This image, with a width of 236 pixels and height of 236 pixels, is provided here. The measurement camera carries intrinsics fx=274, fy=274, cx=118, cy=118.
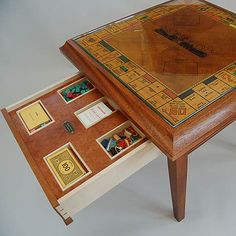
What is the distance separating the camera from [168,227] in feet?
3.26

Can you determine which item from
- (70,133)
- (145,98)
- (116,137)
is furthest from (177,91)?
(70,133)

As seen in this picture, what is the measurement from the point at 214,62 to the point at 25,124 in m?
0.59

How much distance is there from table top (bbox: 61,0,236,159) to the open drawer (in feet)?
0.19

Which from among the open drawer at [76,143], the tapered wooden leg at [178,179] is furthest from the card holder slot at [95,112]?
the tapered wooden leg at [178,179]

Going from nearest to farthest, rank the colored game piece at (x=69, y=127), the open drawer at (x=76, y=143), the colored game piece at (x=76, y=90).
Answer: the open drawer at (x=76, y=143) → the colored game piece at (x=69, y=127) → the colored game piece at (x=76, y=90)

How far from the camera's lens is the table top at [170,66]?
0.68 metres

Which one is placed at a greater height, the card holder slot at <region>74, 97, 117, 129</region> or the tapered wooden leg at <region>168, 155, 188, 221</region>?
the card holder slot at <region>74, 97, 117, 129</region>

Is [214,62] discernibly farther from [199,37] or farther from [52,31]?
[52,31]

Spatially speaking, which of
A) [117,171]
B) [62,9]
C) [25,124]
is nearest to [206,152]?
[117,171]

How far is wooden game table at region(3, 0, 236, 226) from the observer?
66cm

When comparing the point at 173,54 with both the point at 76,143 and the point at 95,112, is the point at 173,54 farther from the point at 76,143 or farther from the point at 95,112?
the point at 76,143

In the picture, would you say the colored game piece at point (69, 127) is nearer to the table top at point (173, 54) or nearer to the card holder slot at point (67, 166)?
the card holder slot at point (67, 166)

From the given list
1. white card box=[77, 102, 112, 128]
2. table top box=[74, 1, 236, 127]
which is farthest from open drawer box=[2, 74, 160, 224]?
table top box=[74, 1, 236, 127]

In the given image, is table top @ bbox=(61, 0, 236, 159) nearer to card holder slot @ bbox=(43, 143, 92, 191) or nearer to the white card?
the white card
